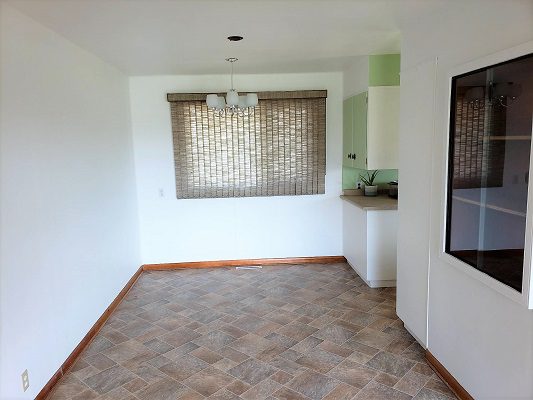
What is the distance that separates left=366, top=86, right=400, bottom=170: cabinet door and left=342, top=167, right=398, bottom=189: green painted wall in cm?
80

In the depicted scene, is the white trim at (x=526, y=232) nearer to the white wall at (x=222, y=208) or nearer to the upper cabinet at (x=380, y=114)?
the upper cabinet at (x=380, y=114)

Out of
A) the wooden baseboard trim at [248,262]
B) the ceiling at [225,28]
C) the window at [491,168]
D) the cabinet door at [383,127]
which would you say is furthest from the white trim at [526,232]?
the wooden baseboard trim at [248,262]

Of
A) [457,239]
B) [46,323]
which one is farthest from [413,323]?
[46,323]

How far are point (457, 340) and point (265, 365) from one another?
1.37 meters

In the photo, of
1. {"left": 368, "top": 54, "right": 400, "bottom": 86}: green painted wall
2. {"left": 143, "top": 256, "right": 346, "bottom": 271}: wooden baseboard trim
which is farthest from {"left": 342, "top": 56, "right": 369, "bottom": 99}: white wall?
{"left": 143, "top": 256, "right": 346, "bottom": 271}: wooden baseboard trim

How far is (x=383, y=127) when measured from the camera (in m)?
4.30

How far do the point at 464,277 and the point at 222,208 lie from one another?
345 centimetres

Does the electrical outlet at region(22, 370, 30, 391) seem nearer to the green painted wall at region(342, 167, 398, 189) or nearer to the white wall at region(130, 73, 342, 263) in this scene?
the white wall at region(130, 73, 342, 263)

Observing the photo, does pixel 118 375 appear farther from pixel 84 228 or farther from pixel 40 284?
pixel 84 228

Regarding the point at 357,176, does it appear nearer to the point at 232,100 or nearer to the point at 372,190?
the point at 372,190

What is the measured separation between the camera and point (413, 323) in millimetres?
3166

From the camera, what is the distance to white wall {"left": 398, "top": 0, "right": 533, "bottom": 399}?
1935 mm

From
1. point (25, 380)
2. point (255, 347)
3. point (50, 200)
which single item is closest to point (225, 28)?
point (50, 200)

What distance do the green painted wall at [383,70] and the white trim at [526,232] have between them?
1828 millimetres
